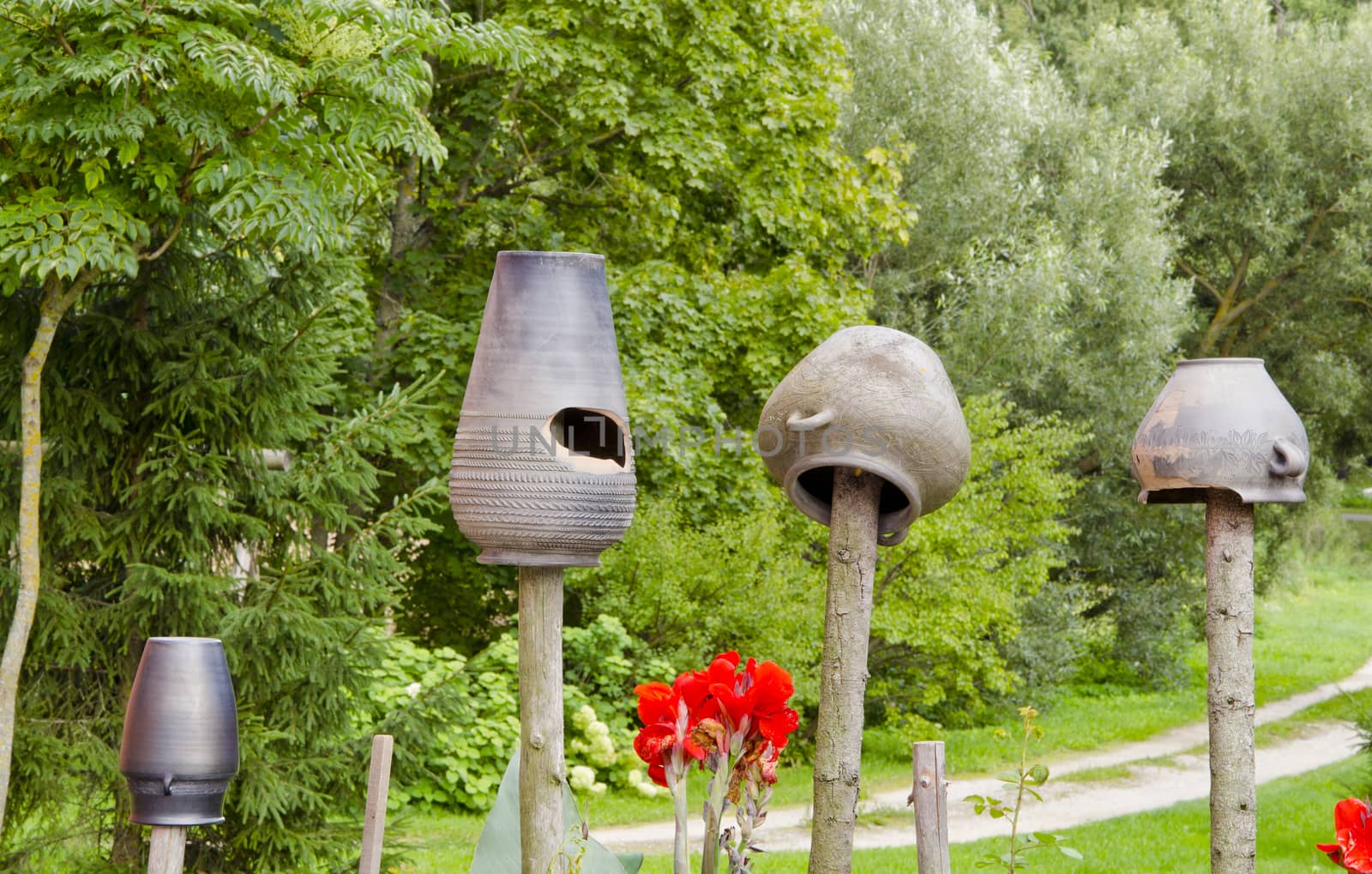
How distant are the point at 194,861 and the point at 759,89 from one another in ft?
27.7

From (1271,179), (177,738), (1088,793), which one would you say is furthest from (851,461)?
(1271,179)

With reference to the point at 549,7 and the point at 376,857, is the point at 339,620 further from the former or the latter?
the point at 549,7

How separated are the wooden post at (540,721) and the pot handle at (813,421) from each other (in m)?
0.74

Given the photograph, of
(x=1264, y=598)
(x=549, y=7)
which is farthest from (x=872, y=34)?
(x=1264, y=598)

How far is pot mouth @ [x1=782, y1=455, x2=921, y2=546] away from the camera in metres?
3.32

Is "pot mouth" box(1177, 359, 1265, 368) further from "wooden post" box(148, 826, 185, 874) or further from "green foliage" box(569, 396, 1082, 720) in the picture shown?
"green foliage" box(569, 396, 1082, 720)

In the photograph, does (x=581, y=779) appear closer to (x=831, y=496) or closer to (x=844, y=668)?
(x=831, y=496)

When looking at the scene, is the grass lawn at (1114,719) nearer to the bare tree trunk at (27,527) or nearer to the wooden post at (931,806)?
the bare tree trunk at (27,527)

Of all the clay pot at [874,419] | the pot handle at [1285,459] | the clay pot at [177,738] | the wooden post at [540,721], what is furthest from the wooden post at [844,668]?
the clay pot at [177,738]

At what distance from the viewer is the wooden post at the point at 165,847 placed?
9.73ft

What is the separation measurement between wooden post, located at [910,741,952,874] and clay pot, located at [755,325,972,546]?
0.66 metres

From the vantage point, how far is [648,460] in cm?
1152

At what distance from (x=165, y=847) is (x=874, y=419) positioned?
1984 mm

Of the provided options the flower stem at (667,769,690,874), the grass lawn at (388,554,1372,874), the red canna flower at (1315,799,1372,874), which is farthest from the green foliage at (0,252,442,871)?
the red canna flower at (1315,799,1372,874)
